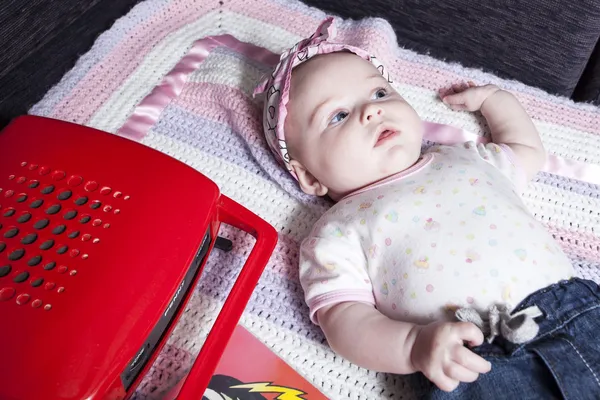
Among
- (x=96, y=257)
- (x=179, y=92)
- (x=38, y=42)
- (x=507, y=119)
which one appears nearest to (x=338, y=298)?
(x=96, y=257)

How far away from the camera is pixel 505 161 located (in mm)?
910

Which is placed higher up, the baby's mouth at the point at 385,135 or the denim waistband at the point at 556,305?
the baby's mouth at the point at 385,135

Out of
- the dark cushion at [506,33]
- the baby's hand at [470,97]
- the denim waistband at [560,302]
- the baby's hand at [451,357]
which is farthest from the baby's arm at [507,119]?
the baby's hand at [451,357]

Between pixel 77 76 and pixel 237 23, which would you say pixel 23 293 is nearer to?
pixel 77 76

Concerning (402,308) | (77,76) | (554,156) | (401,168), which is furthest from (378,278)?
(77,76)

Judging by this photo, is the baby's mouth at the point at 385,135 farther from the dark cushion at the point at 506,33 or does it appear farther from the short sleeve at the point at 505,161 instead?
the dark cushion at the point at 506,33

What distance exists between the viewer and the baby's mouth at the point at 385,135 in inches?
33.3

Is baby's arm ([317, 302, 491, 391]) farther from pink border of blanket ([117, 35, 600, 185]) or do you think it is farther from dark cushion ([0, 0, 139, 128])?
dark cushion ([0, 0, 139, 128])

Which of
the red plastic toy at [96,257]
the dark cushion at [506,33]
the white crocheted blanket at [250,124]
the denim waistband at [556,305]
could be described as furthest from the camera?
the dark cushion at [506,33]

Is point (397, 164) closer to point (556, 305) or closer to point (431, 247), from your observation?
point (431, 247)

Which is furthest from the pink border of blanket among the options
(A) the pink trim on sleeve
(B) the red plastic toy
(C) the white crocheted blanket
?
(A) the pink trim on sleeve

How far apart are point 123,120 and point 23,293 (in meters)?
0.49

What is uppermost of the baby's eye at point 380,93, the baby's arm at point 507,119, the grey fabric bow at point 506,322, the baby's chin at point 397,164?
the baby's eye at point 380,93

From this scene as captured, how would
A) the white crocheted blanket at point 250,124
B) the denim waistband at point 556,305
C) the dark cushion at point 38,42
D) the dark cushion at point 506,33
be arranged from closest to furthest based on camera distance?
the denim waistband at point 556,305 < the white crocheted blanket at point 250,124 < the dark cushion at point 38,42 < the dark cushion at point 506,33
